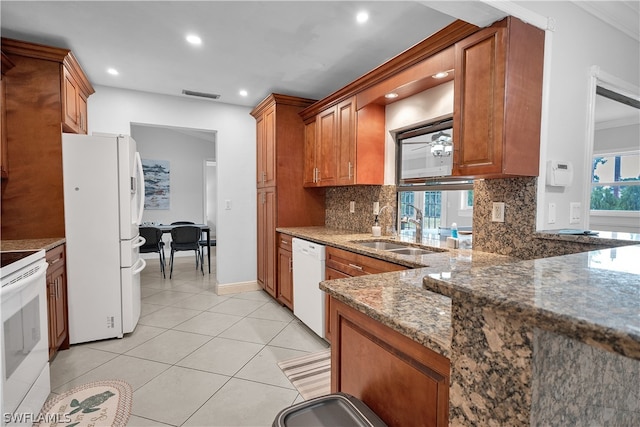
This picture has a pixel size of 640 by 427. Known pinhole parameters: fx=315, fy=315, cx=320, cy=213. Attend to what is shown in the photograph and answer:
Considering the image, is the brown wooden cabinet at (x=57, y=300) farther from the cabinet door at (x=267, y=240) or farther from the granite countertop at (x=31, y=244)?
the cabinet door at (x=267, y=240)

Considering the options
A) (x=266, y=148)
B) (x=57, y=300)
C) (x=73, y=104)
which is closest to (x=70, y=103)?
(x=73, y=104)

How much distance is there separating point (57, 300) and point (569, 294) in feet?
10.4

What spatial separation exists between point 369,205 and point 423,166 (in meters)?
0.76

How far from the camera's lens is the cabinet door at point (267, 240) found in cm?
380

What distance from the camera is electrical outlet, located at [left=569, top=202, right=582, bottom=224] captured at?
77.3 inches

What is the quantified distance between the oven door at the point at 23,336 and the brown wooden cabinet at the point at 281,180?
6.89ft

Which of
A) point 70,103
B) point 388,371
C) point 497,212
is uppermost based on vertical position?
point 70,103

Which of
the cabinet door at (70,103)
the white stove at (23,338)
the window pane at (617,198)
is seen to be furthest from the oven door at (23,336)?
the window pane at (617,198)

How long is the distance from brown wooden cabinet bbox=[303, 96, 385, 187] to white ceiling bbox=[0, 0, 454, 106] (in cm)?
44

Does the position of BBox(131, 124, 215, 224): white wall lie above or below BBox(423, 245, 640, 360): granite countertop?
above

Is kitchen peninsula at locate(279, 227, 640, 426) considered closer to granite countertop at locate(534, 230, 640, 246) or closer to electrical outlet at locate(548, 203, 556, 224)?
granite countertop at locate(534, 230, 640, 246)

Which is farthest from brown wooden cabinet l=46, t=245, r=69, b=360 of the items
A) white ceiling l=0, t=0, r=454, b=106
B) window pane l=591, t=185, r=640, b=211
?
window pane l=591, t=185, r=640, b=211

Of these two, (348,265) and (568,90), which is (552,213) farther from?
(348,265)

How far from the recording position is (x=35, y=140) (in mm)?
2629
